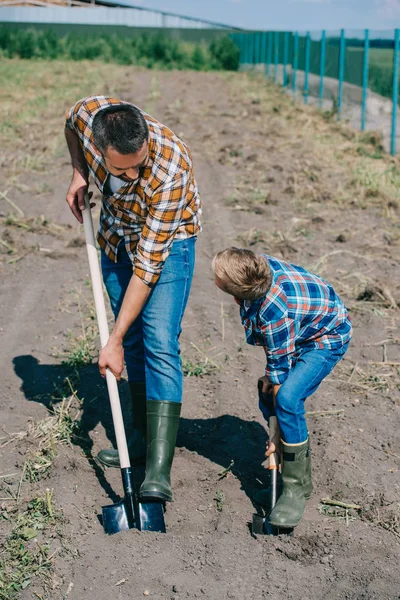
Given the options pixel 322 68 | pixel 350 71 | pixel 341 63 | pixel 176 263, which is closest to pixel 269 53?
pixel 322 68

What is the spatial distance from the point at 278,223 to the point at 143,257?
460 centimetres

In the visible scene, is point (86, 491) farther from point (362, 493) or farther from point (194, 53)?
point (194, 53)

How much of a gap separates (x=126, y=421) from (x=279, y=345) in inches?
54.0

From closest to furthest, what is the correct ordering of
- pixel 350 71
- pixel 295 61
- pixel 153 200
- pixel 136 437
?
pixel 153 200 → pixel 136 437 → pixel 350 71 → pixel 295 61

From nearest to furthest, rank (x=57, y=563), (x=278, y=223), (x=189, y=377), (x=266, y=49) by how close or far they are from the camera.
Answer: (x=57, y=563) < (x=189, y=377) < (x=278, y=223) < (x=266, y=49)

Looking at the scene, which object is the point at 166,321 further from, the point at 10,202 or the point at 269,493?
the point at 10,202

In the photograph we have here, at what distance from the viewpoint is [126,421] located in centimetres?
404

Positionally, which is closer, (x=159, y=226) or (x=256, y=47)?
(x=159, y=226)

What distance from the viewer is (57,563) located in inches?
116

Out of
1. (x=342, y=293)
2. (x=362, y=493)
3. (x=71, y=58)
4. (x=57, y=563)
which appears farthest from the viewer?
(x=71, y=58)

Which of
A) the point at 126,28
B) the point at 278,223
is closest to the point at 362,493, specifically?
the point at 278,223

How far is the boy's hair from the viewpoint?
109 inches

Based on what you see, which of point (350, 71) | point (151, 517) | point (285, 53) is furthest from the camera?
point (285, 53)

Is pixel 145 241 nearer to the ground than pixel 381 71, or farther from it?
nearer to the ground
